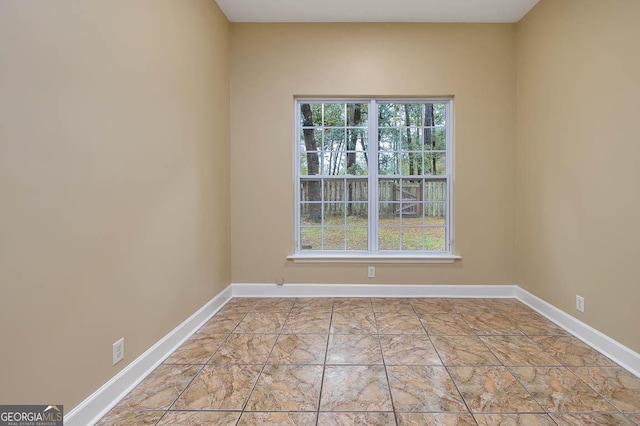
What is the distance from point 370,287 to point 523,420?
2.04m

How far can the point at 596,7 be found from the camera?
2.36 metres

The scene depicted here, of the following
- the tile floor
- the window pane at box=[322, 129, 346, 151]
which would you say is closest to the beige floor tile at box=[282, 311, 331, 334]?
the tile floor

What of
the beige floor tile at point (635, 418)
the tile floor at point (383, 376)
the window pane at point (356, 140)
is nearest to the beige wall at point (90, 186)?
the tile floor at point (383, 376)

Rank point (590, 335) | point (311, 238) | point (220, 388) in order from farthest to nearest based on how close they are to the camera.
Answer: point (311, 238)
point (590, 335)
point (220, 388)

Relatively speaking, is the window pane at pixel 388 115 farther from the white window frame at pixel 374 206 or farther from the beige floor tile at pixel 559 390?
the beige floor tile at pixel 559 390

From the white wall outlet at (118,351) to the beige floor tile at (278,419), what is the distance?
0.81 metres

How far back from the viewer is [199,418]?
164 centimetres

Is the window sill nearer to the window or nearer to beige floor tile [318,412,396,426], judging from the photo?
the window

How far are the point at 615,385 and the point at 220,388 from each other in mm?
2445

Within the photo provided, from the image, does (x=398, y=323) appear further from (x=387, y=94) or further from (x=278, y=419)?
(x=387, y=94)

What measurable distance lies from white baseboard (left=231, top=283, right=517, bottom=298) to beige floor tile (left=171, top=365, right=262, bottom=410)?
4.84 ft

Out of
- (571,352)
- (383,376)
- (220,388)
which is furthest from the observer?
(571,352)

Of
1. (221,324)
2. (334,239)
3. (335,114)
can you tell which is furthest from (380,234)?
(221,324)

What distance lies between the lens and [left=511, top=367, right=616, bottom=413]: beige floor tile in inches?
67.3
